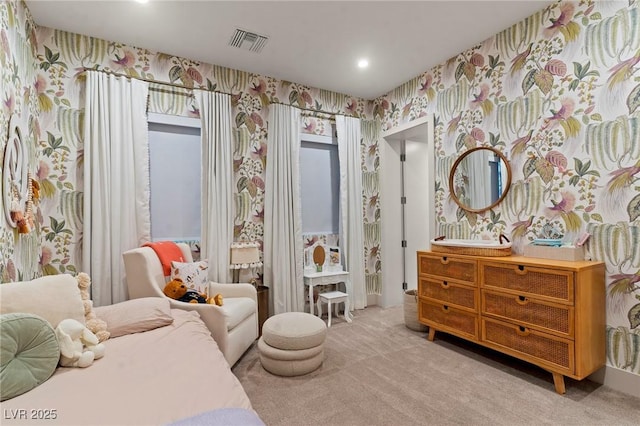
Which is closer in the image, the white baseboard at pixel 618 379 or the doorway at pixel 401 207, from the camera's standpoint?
the white baseboard at pixel 618 379

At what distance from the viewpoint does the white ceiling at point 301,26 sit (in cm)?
245

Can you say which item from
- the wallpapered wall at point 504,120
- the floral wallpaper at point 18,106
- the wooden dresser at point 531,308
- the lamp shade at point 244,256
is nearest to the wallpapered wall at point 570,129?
the wallpapered wall at point 504,120

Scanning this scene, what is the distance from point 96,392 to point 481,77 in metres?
3.63

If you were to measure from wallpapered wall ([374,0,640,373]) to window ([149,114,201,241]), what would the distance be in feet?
9.03

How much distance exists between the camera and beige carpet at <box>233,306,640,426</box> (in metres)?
1.89

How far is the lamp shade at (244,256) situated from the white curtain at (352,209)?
1.20m

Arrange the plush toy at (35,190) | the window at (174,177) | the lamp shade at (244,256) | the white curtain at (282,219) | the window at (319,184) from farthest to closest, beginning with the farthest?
1. the window at (319,184)
2. the white curtain at (282,219)
3. the lamp shade at (244,256)
4. the window at (174,177)
5. the plush toy at (35,190)

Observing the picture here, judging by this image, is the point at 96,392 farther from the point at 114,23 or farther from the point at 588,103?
the point at 588,103

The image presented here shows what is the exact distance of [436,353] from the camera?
9.17 feet

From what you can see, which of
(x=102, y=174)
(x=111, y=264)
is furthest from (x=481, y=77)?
(x=111, y=264)

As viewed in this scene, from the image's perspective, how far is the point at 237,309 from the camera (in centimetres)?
267

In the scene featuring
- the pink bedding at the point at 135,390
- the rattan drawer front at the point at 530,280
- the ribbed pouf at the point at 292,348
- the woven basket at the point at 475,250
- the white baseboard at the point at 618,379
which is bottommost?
the white baseboard at the point at 618,379

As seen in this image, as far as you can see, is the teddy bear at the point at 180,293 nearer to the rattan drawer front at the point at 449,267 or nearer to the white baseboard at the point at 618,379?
the rattan drawer front at the point at 449,267

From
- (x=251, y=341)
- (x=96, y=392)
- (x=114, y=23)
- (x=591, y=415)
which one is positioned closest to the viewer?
(x=96, y=392)
